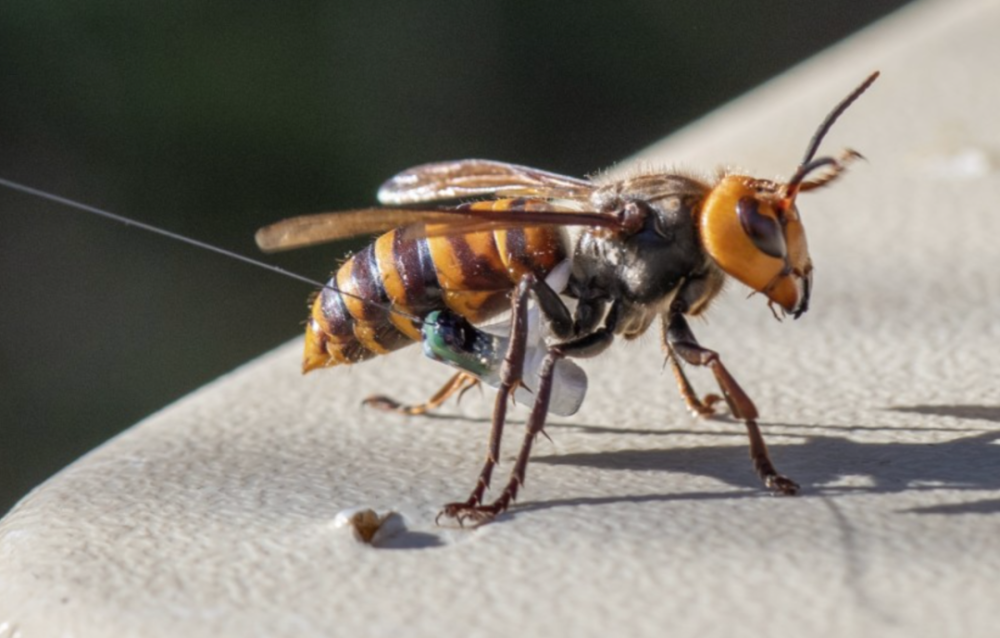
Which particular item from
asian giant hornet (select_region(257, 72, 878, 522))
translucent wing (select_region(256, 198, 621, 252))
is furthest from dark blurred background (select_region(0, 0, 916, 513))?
translucent wing (select_region(256, 198, 621, 252))

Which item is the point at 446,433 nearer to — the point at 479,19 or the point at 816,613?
the point at 816,613

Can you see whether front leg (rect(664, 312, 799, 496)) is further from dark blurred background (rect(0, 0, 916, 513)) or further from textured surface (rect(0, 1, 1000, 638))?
dark blurred background (rect(0, 0, 916, 513))

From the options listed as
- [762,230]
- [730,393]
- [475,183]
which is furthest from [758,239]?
[475,183]

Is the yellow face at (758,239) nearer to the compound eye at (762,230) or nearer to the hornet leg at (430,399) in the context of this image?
the compound eye at (762,230)

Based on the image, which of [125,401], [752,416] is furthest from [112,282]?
[752,416]

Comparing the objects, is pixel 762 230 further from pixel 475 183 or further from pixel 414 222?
pixel 475 183
